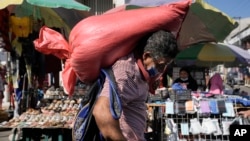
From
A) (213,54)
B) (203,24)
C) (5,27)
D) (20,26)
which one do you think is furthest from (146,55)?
(213,54)

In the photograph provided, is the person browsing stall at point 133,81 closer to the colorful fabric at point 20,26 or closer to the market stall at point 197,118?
the market stall at point 197,118

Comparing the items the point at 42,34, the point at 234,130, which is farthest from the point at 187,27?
the point at 42,34

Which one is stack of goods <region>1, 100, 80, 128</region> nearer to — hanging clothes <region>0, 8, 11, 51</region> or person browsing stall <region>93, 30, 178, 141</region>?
hanging clothes <region>0, 8, 11, 51</region>

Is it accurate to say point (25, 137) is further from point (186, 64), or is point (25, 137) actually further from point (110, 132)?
point (186, 64)

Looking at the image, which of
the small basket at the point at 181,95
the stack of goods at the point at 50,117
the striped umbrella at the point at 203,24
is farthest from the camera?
the striped umbrella at the point at 203,24

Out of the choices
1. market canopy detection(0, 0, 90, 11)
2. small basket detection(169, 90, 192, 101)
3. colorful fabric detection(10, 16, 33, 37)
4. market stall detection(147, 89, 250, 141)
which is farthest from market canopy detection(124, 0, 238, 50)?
market stall detection(147, 89, 250, 141)

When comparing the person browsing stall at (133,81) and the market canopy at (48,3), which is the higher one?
the market canopy at (48,3)

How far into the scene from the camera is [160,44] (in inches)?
63.5

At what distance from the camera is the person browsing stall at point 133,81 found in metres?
1.53

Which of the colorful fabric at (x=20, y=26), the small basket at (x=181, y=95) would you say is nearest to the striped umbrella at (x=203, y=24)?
the small basket at (x=181, y=95)

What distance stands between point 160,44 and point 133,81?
0.68ft

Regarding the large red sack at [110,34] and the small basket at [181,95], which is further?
the small basket at [181,95]

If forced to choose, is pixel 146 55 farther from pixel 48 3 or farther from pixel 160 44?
pixel 48 3

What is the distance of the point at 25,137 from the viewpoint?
489 centimetres
